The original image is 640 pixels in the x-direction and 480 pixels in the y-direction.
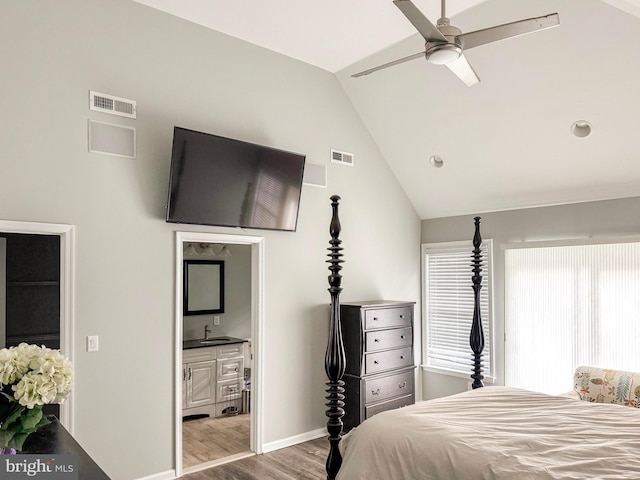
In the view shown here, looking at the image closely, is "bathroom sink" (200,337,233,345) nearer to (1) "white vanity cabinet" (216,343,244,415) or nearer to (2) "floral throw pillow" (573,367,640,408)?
(1) "white vanity cabinet" (216,343,244,415)

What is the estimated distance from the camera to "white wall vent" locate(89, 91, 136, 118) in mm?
3684

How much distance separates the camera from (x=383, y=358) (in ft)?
16.9

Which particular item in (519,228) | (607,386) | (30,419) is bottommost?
(607,386)

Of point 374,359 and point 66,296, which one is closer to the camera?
point 66,296

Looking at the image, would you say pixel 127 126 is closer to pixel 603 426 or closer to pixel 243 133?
pixel 243 133

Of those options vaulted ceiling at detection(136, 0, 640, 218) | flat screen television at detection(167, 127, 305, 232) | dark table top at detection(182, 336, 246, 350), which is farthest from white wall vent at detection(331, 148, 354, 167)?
dark table top at detection(182, 336, 246, 350)

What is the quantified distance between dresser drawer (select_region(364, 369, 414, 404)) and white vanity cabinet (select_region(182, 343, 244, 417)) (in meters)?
1.83

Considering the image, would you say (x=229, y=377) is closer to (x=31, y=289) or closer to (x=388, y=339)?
(x=388, y=339)

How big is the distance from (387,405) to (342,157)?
2654 millimetres

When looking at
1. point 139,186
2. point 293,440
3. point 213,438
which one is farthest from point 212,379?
point 139,186

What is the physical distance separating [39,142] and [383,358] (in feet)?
11.9

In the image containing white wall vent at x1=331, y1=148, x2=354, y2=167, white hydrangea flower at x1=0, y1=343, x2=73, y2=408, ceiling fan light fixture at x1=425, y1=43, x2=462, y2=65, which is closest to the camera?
white hydrangea flower at x1=0, y1=343, x2=73, y2=408

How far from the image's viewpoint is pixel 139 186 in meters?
3.91

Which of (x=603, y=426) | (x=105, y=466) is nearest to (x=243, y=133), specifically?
(x=105, y=466)
